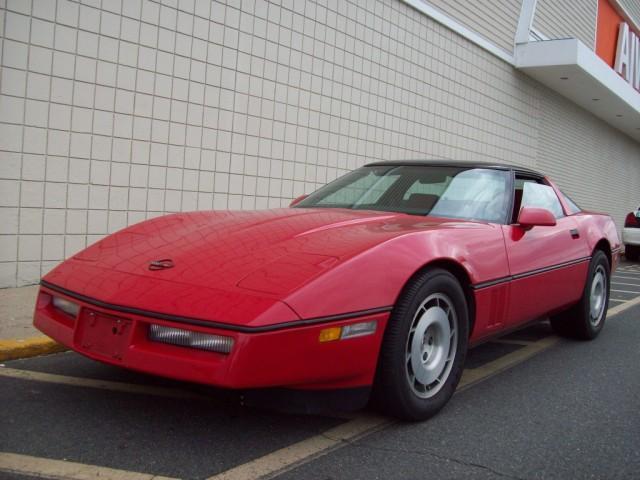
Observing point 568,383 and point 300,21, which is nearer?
point 568,383

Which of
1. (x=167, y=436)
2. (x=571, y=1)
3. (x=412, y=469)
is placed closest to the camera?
(x=412, y=469)

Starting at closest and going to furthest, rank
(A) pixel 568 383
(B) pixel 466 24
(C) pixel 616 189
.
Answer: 1. (A) pixel 568 383
2. (B) pixel 466 24
3. (C) pixel 616 189

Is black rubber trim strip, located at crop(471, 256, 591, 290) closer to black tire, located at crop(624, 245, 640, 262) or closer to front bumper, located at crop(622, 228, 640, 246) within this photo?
front bumper, located at crop(622, 228, 640, 246)

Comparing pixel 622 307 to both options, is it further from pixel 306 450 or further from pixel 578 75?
pixel 578 75

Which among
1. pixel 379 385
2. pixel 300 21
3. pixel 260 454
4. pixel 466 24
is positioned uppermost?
pixel 466 24

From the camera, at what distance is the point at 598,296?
4.88m

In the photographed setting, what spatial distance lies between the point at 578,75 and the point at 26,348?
1316cm

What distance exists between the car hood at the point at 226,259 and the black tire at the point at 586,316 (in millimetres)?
1864

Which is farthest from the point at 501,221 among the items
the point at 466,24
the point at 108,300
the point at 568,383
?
the point at 466,24

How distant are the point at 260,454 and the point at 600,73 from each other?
555 inches

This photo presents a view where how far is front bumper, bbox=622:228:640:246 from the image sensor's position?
13.4m

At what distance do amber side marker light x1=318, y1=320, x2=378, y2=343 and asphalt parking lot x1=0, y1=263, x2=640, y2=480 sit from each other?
0.42 meters

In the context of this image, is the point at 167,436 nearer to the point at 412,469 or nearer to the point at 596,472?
the point at 412,469

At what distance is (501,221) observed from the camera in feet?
11.7
